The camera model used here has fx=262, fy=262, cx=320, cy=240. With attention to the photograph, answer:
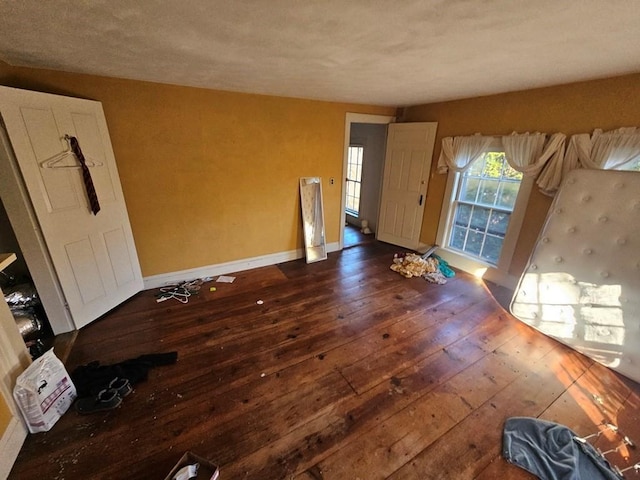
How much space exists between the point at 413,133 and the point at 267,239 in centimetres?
261

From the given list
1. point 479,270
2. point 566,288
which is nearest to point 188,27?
point 566,288

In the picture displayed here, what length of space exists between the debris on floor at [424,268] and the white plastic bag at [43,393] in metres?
3.30

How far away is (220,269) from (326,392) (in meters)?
2.20

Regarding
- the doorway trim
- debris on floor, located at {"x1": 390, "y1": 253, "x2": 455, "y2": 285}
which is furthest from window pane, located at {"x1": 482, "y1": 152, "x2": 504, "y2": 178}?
the doorway trim

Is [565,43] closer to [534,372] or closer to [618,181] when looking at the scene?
[618,181]

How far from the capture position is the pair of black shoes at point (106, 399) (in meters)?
1.65

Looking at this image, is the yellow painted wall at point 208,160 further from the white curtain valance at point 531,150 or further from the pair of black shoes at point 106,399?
the white curtain valance at point 531,150

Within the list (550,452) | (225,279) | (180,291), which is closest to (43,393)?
(180,291)

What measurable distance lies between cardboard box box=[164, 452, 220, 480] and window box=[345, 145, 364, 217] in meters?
4.63

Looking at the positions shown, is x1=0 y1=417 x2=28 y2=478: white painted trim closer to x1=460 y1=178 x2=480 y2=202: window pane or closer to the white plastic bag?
the white plastic bag

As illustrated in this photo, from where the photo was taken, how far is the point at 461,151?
10.9ft

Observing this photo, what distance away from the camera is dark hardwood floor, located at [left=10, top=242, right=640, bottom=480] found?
4.70 ft

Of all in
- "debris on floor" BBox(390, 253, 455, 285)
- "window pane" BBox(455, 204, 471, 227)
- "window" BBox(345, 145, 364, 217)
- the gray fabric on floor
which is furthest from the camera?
"window" BBox(345, 145, 364, 217)

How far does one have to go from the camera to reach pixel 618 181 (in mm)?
2076
